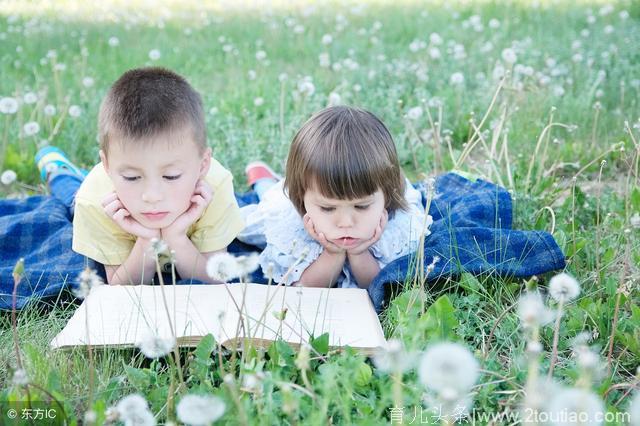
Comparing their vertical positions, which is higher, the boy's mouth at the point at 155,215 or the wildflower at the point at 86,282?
the wildflower at the point at 86,282

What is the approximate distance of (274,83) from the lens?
4953 mm

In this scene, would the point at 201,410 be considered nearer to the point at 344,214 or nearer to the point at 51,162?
the point at 344,214

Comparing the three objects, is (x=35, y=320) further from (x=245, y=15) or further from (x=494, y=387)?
(x=245, y=15)

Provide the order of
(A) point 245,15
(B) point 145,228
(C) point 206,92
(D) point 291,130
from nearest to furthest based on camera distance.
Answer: (B) point 145,228 < (D) point 291,130 < (C) point 206,92 < (A) point 245,15

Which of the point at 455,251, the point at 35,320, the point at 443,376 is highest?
the point at 443,376

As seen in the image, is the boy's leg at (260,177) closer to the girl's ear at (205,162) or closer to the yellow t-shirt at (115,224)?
the yellow t-shirt at (115,224)

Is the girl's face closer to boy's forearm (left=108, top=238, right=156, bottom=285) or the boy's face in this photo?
the boy's face

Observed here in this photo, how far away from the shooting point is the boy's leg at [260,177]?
140 inches

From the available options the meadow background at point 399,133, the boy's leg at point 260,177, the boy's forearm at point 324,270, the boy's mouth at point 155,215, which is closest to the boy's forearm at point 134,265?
the boy's mouth at point 155,215

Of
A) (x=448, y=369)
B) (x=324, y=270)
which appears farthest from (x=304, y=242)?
(x=448, y=369)

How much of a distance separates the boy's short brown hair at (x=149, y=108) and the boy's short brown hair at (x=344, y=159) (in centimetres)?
36

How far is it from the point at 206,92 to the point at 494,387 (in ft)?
11.0

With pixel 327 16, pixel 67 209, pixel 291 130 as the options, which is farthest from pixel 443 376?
pixel 327 16

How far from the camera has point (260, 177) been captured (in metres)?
3.65
